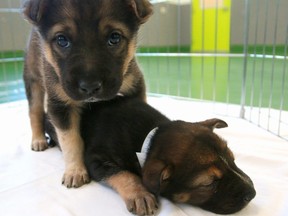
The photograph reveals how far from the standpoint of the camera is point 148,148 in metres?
1.48

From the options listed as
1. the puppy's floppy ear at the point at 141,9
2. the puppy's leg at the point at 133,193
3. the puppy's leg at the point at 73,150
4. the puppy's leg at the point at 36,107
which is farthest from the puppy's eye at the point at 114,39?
the puppy's leg at the point at 36,107

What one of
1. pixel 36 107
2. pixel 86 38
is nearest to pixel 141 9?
pixel 86 38

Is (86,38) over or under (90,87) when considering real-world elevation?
over

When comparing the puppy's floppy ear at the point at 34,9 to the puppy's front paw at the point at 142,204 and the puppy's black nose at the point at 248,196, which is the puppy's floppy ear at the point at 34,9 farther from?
the puppy's black nose at the point at 248,196

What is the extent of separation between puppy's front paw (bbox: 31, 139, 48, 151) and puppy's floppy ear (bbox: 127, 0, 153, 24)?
1.08 metres

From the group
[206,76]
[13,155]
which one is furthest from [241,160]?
A: [206,76]

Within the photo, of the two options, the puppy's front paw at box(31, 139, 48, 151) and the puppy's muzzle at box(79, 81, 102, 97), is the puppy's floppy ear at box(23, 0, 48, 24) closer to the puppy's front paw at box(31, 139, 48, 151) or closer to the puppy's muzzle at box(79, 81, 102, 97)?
the puppy's muzzle at box(79, 81, 102, 97)

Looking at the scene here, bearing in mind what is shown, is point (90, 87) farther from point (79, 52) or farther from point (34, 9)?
point (34, 9)

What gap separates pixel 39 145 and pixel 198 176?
1309 millimetres

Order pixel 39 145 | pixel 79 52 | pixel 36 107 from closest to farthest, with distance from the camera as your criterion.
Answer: pixel 79 52
pixel 39 145
pixel 36 107

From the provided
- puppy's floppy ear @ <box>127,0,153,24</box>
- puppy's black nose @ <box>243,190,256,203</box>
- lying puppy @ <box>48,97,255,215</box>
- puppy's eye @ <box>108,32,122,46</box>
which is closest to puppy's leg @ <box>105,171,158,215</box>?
lying puppy @ <box>48,97,255,215</box>

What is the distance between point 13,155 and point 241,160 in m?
1.42

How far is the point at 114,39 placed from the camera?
66.2 inches

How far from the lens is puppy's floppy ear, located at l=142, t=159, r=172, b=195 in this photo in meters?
1.29
